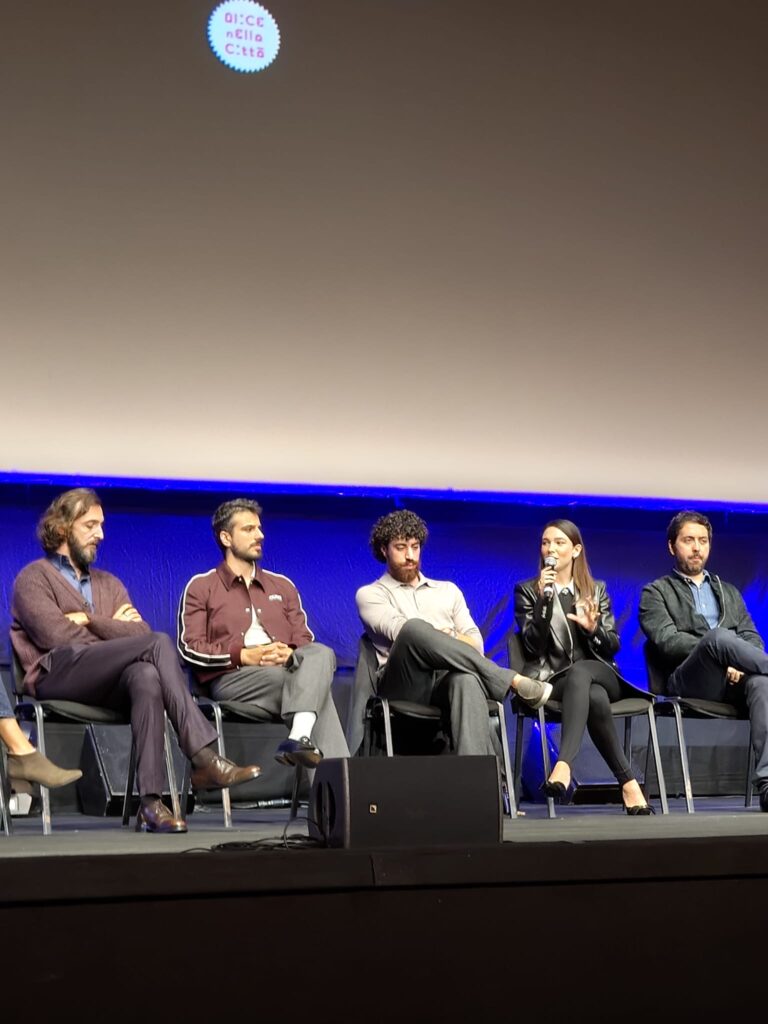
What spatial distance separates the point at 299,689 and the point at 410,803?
1.90m

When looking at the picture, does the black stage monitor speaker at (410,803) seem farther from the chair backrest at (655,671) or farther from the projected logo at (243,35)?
the projected logo at (243,35)

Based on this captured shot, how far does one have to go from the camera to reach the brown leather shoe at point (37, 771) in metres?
3.71

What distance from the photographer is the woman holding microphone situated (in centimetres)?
441

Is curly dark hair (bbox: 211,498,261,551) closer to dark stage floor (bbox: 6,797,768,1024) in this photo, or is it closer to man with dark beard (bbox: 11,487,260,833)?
man with dark beard (bbox: 11,487,260,833)

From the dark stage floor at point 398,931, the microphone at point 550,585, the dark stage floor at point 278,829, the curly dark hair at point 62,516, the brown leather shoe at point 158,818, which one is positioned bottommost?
the dark stage floor at point 398,931

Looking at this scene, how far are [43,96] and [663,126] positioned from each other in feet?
8.71

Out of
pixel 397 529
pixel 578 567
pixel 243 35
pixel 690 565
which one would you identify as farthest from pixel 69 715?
pixel 243 35

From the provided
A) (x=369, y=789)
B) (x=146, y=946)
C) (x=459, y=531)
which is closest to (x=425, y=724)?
(x=459, y=531)

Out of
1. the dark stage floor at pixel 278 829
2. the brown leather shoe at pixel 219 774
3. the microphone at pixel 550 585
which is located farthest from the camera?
the microphone at pixel 550 585

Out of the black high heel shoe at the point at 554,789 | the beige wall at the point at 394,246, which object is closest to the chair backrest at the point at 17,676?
the beige wall at the point at 394,246

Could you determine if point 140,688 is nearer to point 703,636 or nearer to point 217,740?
point 217,740

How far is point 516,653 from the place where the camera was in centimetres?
480

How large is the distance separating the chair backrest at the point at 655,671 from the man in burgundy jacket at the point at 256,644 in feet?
4.23

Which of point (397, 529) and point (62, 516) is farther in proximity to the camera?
point (397, 529)
